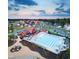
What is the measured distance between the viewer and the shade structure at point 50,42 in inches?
56.8

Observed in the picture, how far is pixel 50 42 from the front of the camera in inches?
57.1

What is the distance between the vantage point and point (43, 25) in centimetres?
145

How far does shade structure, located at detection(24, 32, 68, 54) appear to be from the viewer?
1.44 meters

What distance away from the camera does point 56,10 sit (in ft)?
4.76

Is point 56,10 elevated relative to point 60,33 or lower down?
elevated
